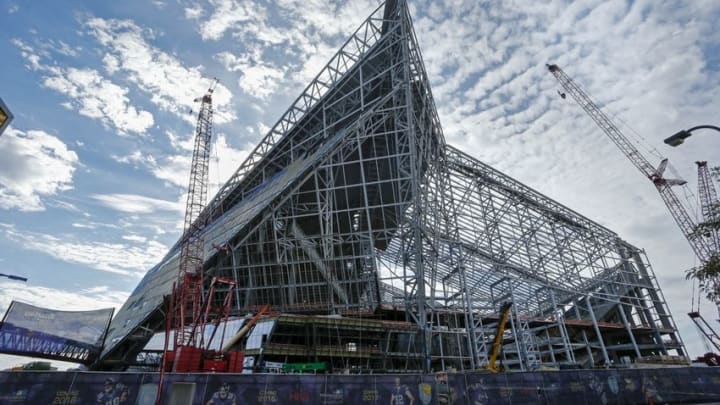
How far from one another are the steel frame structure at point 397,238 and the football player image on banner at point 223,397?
64.6 feet

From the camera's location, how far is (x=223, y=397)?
12.8 metres

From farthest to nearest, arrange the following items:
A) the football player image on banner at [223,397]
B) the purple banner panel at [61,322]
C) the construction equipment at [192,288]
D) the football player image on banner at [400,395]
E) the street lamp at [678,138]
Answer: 1. the purple banner panel at [61,322]
2. the construction equipment at [192,288]
3. the football player image on banner at [400,395]
4. the football player image on banner at [223,397]
5. the street lamp at [678,138]

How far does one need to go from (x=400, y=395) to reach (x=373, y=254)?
20.3 metres

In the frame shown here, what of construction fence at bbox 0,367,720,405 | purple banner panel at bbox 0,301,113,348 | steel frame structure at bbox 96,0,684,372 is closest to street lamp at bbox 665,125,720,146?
construction fence at bbox 0,367,720,405

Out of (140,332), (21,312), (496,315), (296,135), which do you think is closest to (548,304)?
(496,315)

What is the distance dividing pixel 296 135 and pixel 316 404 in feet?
113

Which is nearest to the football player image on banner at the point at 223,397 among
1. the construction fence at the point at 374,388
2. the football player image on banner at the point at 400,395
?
the construction fence at the point at 374,388

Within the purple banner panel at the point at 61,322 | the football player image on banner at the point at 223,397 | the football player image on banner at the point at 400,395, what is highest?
the purple banner panel at the point at 61,322

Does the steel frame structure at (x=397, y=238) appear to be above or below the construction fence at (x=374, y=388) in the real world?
above

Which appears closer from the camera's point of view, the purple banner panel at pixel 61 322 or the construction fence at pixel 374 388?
the construction fence at pixel 374 388

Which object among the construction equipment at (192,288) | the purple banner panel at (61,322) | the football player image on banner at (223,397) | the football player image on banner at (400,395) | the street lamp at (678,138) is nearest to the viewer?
the street lamp at (678,138)

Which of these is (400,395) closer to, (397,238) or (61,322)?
(397,238)

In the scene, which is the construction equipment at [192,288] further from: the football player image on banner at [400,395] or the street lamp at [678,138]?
the street lamp at [678,138]

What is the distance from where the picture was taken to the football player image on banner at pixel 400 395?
14016 millimetres
